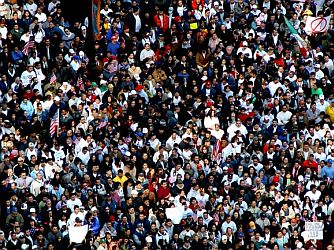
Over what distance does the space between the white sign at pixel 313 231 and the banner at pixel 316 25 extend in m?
9.48

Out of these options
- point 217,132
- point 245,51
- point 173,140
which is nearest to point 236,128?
point 217,132

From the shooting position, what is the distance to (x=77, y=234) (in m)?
49.4

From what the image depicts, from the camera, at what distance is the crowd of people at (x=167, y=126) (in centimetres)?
5031

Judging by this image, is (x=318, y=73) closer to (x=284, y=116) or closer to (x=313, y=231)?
(x=284, y=116)

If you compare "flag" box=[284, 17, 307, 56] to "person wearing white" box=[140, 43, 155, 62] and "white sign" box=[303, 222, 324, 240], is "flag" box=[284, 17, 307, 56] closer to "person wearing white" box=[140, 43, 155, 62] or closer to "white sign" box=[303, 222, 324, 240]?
"person wearing white" box=[140, 43, 155, 62]

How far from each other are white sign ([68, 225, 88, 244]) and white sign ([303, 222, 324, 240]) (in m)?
6.22

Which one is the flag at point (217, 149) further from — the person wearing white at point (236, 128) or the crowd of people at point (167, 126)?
the person wearing white at point (236, 128)

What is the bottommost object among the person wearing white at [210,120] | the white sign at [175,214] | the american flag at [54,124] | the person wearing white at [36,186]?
the white sign at [175,214]

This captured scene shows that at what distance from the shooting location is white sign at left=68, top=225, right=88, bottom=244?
49.3m

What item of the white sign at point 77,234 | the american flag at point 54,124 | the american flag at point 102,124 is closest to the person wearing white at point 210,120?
the american flag at point 102,124

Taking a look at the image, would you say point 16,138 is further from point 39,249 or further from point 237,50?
point 237,50

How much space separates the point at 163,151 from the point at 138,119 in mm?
1789

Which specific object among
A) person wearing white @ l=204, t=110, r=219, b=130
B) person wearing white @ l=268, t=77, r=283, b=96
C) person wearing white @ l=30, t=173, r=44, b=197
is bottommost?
person wearing white @ l=30, t=173, r=44, b=197

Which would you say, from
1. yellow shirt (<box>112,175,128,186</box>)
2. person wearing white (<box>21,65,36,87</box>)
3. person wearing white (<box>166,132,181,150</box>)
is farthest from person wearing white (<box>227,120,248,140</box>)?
person wearing white (<box>21,65,36,87</box>)
